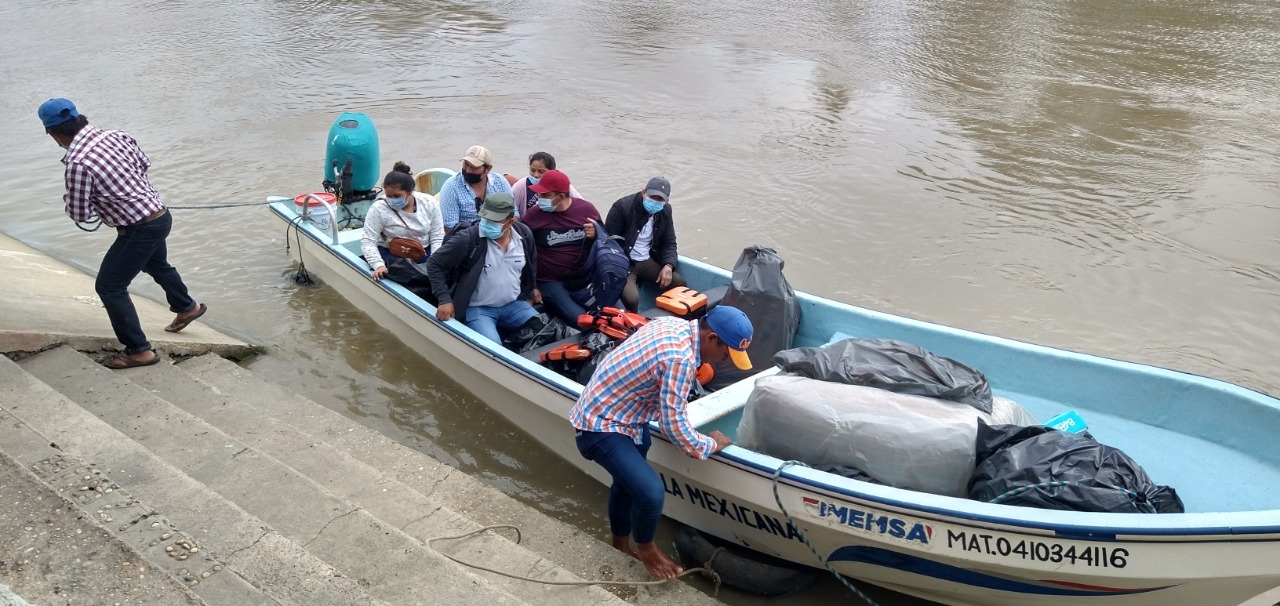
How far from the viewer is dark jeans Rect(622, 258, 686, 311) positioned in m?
6.64

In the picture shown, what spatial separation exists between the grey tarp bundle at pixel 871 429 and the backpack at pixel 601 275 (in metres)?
1.88

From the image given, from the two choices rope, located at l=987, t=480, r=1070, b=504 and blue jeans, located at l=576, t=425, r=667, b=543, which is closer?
rope, located at l=987, t=480, r=1070, b=504

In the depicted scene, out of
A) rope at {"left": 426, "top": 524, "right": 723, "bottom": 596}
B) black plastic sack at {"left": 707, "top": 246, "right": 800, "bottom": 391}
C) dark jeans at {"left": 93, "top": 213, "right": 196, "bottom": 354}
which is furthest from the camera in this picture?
black plastic sack at {"left": 707, "top": 246, "right": 800, "bottom": 391}

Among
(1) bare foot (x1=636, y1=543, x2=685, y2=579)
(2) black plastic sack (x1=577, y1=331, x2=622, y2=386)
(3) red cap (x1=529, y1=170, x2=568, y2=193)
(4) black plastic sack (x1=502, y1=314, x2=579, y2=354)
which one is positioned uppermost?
(3) red cap (x1=529, y1=170, x2=568, y2=193)

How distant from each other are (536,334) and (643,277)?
1.09m

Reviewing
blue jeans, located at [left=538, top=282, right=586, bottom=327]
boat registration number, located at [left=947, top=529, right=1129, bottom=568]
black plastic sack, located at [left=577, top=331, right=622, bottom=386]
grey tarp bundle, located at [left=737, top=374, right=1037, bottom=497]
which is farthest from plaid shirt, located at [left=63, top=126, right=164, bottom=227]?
boat registration number, located at [left=947, top=529, right=1129, bottom=568]

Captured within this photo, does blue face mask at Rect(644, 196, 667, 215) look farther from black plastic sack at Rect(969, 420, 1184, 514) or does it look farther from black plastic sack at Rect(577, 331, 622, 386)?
black plastic sack at Rect(969, 420, 1184, 514)

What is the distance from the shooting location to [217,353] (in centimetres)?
695

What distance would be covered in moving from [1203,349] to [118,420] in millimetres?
8192

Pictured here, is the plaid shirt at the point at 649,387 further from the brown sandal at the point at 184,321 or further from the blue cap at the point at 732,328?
the brown sandal at the point at 184,321

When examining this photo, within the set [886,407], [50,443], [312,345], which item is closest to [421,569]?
[50,443]

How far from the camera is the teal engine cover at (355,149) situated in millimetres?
8195

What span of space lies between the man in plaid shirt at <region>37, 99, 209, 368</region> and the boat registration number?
4.90 m

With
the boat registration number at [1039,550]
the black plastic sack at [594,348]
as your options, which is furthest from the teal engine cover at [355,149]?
the boat registration number at [1039,550]
